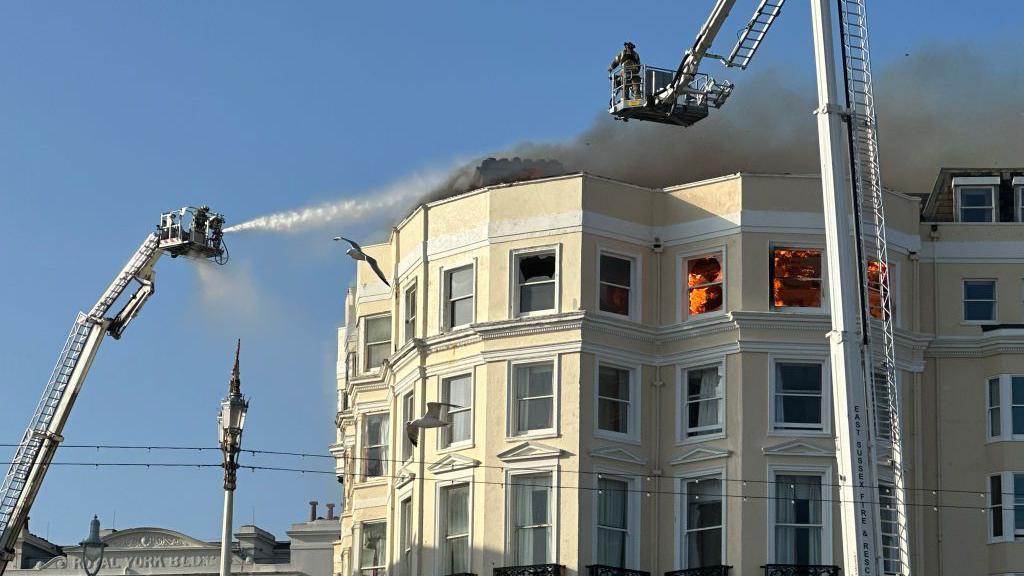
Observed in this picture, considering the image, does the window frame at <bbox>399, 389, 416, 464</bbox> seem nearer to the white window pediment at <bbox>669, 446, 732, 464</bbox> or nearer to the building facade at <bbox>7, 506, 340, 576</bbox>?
the white window pediment at <bbox>669, 446, 732, 464</bbox>

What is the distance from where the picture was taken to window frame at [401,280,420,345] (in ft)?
209

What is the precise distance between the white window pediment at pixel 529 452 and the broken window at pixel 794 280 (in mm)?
7212

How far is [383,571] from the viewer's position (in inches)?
2621

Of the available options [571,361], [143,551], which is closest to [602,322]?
[571,361]

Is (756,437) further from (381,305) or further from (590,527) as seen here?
(381,305)

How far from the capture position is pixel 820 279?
197 feet

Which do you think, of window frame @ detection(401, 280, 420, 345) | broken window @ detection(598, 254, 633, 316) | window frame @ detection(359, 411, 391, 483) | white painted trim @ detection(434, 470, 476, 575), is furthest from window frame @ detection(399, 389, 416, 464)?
broken window @ detection(598, 254, 633, 316)

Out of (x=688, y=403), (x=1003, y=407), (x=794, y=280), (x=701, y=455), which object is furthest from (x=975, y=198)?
(x=701, y=455)

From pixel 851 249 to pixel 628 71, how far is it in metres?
10.4

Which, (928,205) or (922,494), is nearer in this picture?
(922,494)

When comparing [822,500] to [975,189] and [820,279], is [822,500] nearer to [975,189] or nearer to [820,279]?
[820,279]

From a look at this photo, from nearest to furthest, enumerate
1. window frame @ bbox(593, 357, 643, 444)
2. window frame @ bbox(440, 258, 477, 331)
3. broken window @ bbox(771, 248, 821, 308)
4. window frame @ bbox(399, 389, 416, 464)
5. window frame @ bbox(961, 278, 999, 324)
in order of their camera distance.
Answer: window frame @ bbox(593, 357, 643, 444) < broken window @ bbox(771, 248, 821, 308) < window frame @ bbox(440, 258, 477, 331) < window frame @ bbox(961, 278, 999, 324) < window frame @ bbox(399, 389, 416, 464)

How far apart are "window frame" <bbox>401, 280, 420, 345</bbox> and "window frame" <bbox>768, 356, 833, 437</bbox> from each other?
34.7ft

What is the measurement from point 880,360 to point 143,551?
38.7 metres
